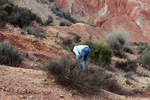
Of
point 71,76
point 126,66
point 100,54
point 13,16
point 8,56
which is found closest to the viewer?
point 71,76

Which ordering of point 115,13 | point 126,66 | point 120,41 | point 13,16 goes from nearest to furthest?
point 126,66 < point 13,16 < point 120,41 < point 115,13

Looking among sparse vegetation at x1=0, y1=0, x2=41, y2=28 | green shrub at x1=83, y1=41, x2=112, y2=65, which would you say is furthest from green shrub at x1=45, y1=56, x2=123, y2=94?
sparse vegetation at x1=0, y1=0, x2=41, y2=28

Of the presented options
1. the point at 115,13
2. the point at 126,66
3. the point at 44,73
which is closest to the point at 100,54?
the point at 126,66

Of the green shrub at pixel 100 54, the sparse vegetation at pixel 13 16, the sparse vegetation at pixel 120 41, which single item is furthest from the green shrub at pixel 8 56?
the sparse vegetation at pixel 120 41

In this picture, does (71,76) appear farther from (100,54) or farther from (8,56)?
(100,54)

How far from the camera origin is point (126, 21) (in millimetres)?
35438

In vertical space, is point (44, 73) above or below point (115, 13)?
above

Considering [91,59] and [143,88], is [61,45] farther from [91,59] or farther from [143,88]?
[143,88]

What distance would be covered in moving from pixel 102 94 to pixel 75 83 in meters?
1.16

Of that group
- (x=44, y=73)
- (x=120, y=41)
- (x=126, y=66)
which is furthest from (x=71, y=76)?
(x=120, y=41)

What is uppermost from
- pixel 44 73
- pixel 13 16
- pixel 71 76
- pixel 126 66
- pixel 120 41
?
pixel 71 76

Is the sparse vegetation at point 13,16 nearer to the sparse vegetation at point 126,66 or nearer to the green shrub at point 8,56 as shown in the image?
the green shrub at point 8,56

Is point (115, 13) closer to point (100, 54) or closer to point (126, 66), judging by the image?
point (126, 66)

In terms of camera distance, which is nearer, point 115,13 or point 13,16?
point 13,16
